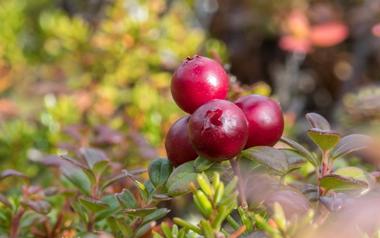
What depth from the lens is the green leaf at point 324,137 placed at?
783mm

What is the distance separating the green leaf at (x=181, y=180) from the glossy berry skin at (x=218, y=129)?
0.09 feet

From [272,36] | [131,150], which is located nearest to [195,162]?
[131,150]

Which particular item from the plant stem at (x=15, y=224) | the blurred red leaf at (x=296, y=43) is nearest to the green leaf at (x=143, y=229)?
the plant stem at (x=15, y=224)

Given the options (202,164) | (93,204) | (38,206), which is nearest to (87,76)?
(38,206)

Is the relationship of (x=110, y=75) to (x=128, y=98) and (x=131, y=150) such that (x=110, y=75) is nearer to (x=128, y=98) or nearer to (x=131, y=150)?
(x=128, y=98)

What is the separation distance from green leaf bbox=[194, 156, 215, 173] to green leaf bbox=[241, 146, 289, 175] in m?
0.04

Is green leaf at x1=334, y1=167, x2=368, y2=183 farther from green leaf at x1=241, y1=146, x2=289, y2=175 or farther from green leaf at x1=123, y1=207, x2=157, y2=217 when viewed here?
green leaf at x1=123, y1=207, x2=157, y2=217

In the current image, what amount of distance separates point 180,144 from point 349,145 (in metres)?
0.21

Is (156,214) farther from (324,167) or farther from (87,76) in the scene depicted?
(87,76)

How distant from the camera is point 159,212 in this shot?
817 mm

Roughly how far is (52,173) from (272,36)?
75.9 inches

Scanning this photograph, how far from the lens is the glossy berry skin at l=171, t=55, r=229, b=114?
30.9 inches

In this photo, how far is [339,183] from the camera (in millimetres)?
770

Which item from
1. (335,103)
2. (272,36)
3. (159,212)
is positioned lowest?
(335,103)
